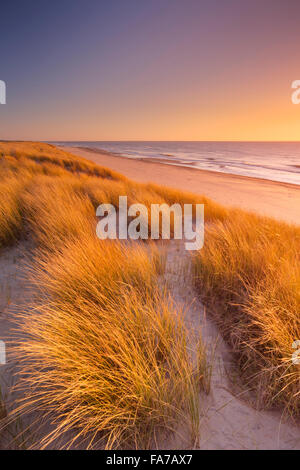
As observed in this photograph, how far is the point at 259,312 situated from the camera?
1.81 metres

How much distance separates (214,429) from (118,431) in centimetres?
51

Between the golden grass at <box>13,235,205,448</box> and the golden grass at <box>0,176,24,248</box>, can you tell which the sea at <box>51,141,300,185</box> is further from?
the golden grass at <box>13,235,205,448</box>

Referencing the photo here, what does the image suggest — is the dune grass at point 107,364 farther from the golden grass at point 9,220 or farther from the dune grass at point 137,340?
the golden grass at point 9,220

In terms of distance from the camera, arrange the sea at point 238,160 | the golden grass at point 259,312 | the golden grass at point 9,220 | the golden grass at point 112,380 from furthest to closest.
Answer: the sea at point 238,160
the golden grass at point 9,220
the golden grass at point 259,312
the golden grass at point 112,380

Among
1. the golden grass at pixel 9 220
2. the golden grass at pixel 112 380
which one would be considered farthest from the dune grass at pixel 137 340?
the golden grass at pixel 9 220

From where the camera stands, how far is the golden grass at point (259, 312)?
4.59ft

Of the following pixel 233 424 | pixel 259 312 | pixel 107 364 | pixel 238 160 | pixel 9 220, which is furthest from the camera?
pixel 238 160

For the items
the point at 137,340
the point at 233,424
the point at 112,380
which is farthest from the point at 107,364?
the point at 233,424

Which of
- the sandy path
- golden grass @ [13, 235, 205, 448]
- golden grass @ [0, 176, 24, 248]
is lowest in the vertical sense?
the sandy path

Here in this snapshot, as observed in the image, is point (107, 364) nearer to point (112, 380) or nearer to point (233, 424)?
point (112, 380)

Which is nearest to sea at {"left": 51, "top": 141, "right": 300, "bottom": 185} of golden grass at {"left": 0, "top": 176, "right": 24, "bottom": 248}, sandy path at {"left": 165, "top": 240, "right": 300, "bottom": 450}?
golden grass at {"left": 0, "top": 176, "right": 24, "bottom": 248}

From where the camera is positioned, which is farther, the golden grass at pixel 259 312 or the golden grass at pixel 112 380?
the golden grass at pixel 259 312

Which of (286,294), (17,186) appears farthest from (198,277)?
(17,186)

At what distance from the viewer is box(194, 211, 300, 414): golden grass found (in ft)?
4.59
